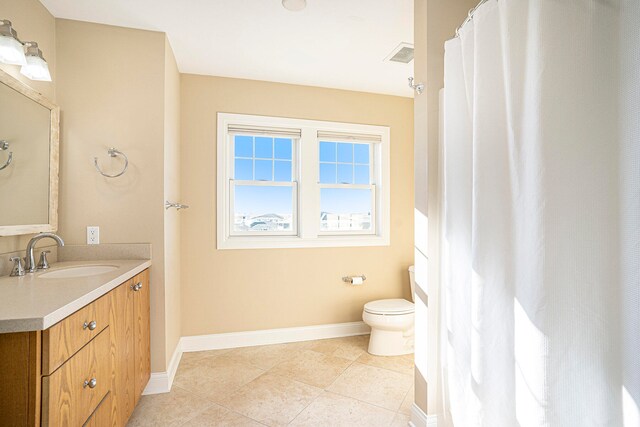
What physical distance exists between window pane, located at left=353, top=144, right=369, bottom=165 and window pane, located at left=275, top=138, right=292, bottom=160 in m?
0.70

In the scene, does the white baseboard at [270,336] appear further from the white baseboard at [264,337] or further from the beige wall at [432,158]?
the beige wall at [432,158]

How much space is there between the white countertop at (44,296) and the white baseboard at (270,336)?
1.35 meters

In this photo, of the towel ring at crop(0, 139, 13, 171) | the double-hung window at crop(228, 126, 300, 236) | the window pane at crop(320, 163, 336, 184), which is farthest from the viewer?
the window pane at crop(320, 163, 336, 184)

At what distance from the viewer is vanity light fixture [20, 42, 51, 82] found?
1.64m

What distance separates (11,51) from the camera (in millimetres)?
1496

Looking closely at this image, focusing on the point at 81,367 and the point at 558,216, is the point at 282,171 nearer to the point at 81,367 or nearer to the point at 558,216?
the point at 81,367

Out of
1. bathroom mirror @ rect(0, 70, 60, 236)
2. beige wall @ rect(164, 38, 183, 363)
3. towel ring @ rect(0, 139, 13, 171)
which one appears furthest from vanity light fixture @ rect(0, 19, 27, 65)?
beige wall @ rect(164, 38, 183, 363)

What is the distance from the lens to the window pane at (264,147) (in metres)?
3.10

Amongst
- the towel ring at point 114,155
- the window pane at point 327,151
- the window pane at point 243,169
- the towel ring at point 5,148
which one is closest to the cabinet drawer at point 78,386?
the towel ring at point 5,148

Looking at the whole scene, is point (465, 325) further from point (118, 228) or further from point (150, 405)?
point (118, 228)

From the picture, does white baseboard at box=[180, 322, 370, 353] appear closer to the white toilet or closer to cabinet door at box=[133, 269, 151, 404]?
the white toilet

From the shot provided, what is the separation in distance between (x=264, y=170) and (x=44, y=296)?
6.95 feet

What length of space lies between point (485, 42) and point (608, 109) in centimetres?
53

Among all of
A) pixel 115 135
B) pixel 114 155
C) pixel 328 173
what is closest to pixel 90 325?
pixel 114 155
